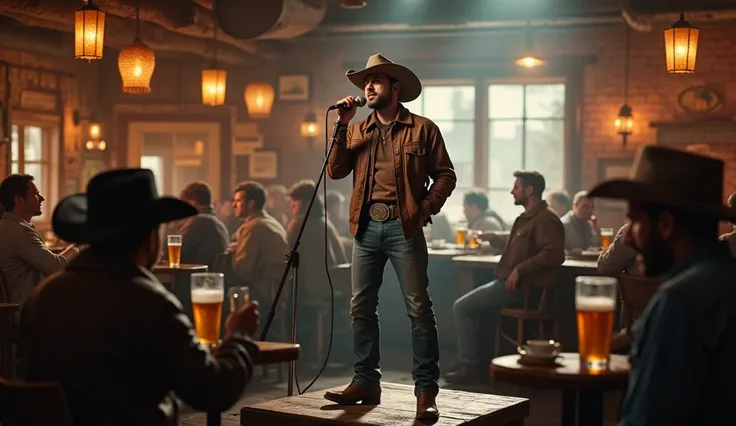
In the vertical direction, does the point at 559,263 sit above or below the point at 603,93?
below

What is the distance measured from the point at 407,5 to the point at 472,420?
21.3 feet

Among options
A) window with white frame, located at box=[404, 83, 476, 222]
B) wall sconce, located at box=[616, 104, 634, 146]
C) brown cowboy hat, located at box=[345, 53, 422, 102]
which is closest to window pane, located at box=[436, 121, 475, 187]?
window with white frame, located at box=[404, 83, 476, 222]

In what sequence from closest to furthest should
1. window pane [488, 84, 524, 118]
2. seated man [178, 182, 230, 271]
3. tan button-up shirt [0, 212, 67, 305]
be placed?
1. tan button-up shirt [0, 212, 67, 305]
2. seated man [178, 182, 230, 271]
3. window pane [488, 84, 524, 118]

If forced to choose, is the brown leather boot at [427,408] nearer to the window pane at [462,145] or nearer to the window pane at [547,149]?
the window pane at [547,149]

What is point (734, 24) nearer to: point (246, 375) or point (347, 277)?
point (347, 277)

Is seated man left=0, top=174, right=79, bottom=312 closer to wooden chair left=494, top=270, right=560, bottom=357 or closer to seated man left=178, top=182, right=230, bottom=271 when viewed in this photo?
seated man left=178, top=182, right=230, bottom=271

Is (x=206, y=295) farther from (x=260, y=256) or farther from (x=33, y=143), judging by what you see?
(x=33, y=143)

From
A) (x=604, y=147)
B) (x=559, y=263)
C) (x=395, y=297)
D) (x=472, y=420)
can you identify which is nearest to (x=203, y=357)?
(x=472, y=420)

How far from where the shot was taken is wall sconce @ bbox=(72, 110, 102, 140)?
1269 centimetres

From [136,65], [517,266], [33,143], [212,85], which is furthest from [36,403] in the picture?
[33,143]

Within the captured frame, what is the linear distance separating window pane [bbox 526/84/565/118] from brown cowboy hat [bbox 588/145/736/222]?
29.8ft

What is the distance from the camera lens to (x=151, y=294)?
2.61 meters

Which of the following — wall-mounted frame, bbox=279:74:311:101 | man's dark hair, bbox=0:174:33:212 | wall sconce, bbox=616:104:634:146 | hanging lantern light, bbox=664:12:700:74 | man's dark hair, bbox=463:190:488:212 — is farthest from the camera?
wall-mounted frame, bbox=279:74:311:101

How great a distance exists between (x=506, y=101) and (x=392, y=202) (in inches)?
283
